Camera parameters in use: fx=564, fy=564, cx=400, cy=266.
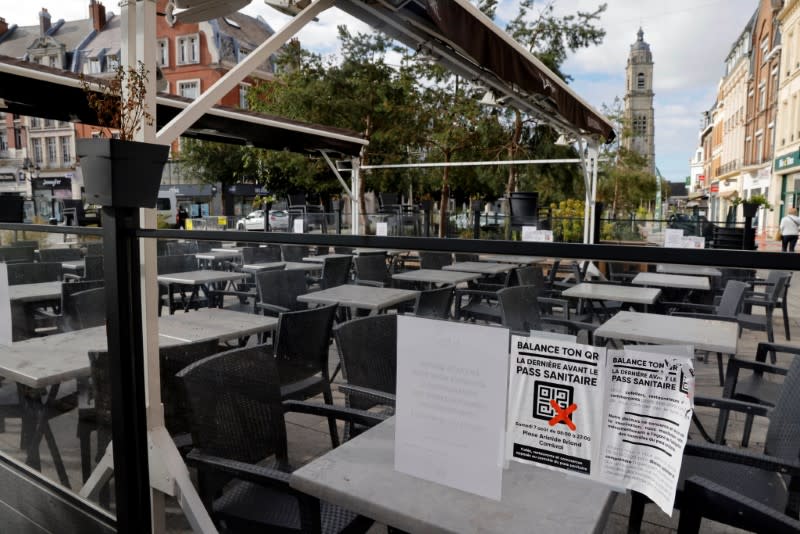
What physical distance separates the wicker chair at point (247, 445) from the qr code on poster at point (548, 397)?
2.70ft

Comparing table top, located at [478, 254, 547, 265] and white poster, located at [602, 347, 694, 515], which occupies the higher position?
table top, located at [478, 254, 547, 265]

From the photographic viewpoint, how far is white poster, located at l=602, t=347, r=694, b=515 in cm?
109

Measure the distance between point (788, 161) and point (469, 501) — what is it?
34628 mm

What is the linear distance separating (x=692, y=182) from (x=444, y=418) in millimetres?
110335

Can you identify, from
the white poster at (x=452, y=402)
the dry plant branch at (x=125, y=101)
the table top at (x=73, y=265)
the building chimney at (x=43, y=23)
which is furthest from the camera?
the building chimney at (x=43, y=23)

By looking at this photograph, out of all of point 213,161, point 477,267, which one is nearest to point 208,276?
point 477,267

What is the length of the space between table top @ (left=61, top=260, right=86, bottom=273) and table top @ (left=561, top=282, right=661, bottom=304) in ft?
7.98

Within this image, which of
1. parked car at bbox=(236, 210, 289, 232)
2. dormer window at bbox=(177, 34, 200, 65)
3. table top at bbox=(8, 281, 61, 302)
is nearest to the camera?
table top at bbox=(8, 281, 61, 302)

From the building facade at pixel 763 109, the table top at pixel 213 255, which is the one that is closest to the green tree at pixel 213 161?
the table top at pixel 213 255

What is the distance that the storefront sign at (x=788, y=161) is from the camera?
90.6 feet

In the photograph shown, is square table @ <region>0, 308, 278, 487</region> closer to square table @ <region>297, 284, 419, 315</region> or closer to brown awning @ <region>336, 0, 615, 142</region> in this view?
square table @ <region>297, 284, 419, 315</region>

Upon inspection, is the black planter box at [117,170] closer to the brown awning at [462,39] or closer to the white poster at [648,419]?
the white poster at [648,419]

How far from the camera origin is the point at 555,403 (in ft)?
3.92

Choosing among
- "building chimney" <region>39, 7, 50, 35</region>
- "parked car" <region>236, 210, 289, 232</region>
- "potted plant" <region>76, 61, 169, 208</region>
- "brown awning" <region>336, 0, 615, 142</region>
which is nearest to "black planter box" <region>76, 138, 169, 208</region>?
"potted plant" <region>76, 61, 169, 208</region>
